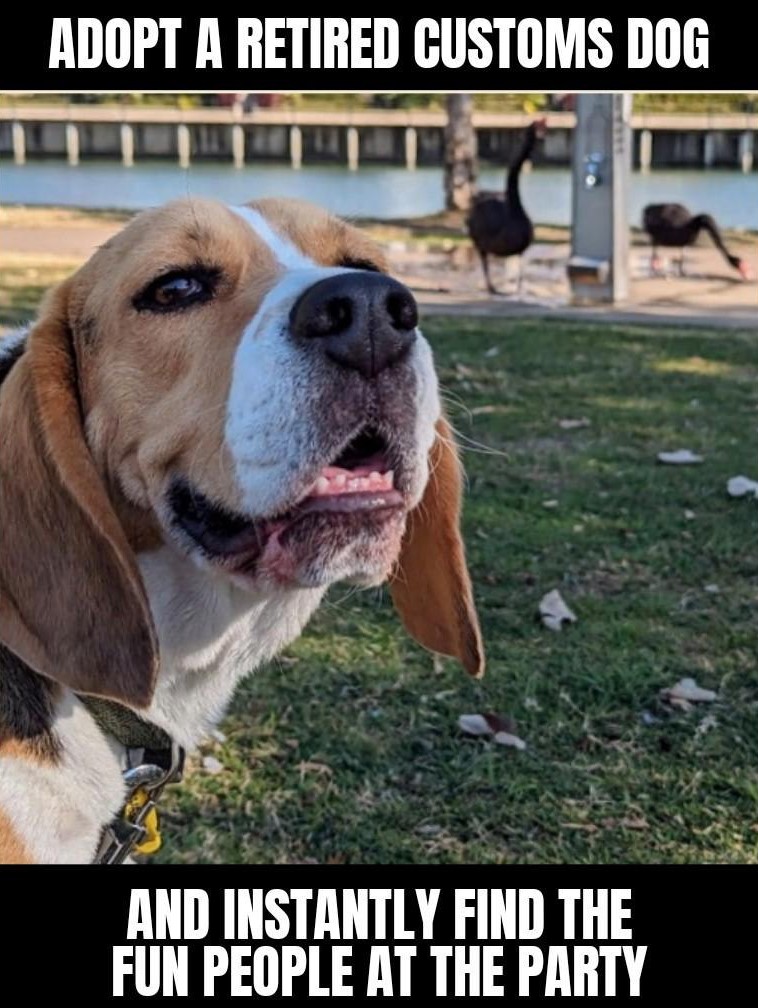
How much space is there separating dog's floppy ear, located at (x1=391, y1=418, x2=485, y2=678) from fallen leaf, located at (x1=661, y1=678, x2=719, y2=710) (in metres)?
1.36

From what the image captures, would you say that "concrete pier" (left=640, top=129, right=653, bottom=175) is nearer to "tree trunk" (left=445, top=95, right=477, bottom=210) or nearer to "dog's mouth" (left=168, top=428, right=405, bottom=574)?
"tree trunk" (left=445, top=95, right=477, bottom=210)

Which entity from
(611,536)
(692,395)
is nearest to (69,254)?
(692,395)

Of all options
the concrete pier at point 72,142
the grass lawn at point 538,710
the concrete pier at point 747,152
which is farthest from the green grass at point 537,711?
the concrete pier at point 72,142

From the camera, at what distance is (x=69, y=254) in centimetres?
1548

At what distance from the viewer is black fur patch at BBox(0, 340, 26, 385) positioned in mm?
2939

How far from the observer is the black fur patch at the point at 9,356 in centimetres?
294

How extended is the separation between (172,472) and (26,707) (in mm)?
565

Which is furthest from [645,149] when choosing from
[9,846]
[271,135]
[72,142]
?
[9,846]

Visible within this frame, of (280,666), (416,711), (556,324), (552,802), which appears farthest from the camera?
(556,324)

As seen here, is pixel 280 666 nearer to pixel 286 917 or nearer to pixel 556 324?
pixel 286 917

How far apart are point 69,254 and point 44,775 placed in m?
13.7

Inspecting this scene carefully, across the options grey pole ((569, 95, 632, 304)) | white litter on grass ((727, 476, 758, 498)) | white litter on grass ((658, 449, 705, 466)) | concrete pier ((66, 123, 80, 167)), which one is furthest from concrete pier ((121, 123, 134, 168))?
white litter on grass ((727, 476, 758, 498))

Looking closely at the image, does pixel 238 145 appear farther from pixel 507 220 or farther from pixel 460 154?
pixel 507 220

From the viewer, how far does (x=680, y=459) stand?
688cm
